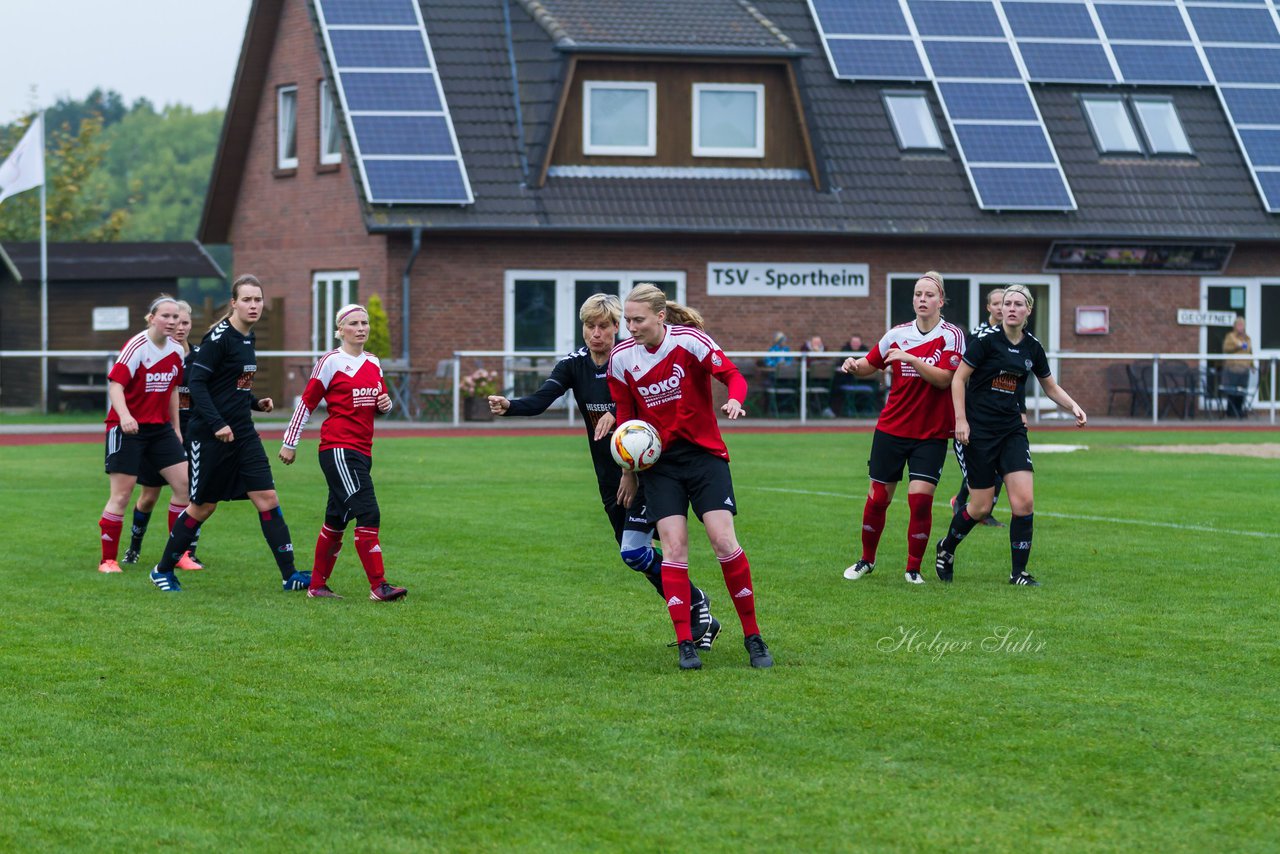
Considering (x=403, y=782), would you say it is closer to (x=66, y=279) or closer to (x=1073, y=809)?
(x=1073, y=809)

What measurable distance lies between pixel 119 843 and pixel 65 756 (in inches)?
47.0

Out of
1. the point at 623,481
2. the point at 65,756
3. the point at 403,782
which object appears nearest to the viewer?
the point at 403,782

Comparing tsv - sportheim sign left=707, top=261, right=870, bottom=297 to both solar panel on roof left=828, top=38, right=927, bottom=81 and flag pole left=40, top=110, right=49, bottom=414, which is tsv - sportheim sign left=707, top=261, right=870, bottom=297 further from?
flag pole left=40, top=110, right=49, bottom=414

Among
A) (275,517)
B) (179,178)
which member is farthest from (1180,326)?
(179,178)

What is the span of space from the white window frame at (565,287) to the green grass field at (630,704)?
1910 centimetres

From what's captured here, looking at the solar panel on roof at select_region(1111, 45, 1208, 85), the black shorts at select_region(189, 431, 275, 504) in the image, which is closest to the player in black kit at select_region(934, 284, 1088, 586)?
the black shorts at select_region(189, 431, 275, 504)

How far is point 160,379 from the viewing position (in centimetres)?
1208

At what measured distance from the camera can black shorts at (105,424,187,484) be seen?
39.8 ft

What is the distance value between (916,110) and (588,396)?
2666 centimetres

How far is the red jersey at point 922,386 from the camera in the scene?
11367 mm

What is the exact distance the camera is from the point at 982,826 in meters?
5.61

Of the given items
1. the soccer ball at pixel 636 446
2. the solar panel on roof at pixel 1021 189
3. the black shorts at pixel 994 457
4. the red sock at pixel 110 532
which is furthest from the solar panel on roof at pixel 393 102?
the soccer ball at pixel 636 446

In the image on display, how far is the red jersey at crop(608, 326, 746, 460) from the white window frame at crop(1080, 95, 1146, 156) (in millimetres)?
28222

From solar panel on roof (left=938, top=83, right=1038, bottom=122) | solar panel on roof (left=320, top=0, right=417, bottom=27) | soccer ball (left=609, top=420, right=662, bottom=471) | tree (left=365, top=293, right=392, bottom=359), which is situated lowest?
soccer ball (left=609, top=420, right=662, bottom=471)
